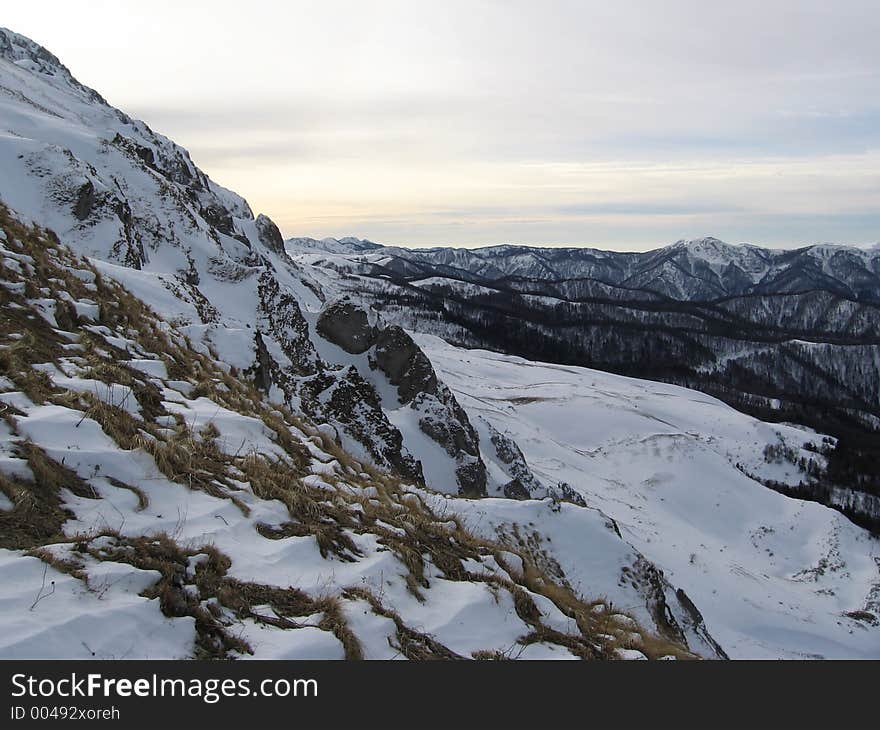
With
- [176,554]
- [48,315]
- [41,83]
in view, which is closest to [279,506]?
[176,554]

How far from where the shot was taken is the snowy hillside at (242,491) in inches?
170

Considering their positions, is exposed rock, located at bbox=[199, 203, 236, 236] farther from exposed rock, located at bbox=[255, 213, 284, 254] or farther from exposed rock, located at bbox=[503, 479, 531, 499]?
exposed rock, located at bbox=[503, 479, 531, 499]

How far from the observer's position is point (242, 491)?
6.35 meters

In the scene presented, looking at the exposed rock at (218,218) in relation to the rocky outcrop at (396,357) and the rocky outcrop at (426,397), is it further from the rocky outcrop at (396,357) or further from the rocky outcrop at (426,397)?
the rocky outcrop at (426,397)

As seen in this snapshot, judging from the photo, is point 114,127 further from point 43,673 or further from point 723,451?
point 723,451

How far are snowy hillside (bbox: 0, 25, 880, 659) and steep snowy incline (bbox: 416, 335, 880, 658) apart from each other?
0.68 metres

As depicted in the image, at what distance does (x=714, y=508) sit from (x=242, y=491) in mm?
58528

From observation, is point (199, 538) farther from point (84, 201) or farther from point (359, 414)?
point (84, 201)

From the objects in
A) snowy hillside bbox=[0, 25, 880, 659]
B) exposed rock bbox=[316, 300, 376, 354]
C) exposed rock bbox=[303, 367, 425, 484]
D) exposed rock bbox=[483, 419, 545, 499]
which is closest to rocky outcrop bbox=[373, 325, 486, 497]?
snowy hillside bbox=[0, 25, 880, 659]

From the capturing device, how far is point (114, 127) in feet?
146

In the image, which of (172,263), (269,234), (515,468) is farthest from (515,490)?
(269,234)

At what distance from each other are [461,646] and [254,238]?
65775mm

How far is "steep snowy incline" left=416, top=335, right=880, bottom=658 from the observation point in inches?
1380

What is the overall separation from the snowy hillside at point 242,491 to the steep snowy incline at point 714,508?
68 centimetres
